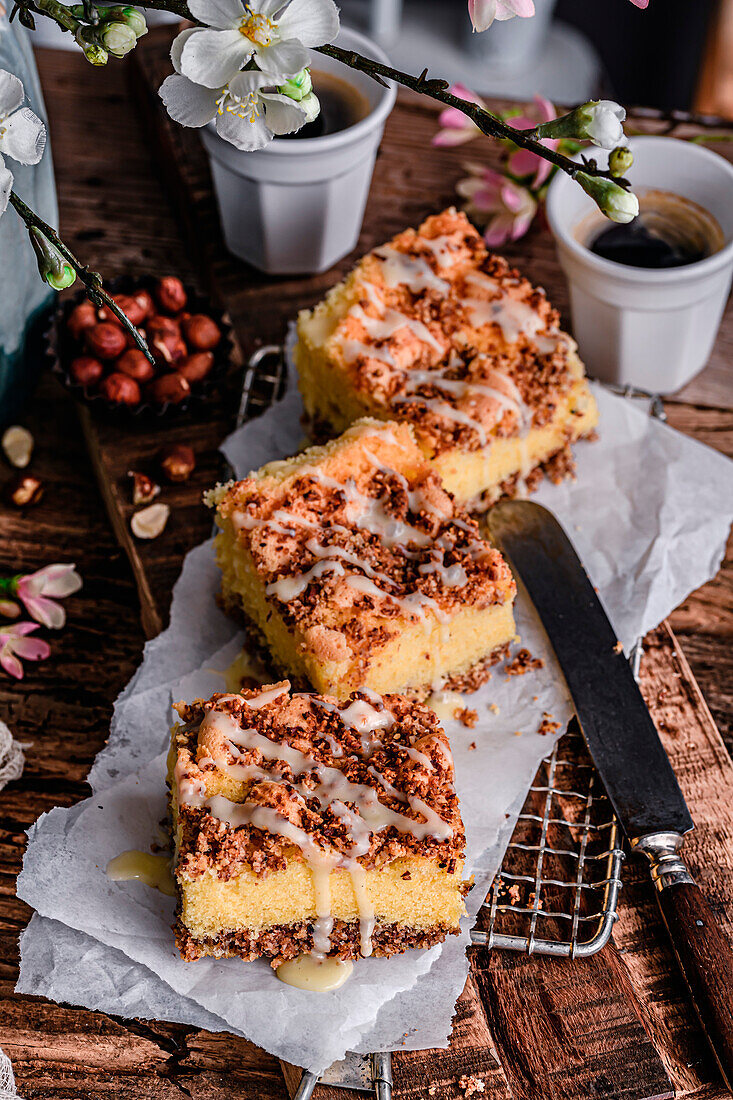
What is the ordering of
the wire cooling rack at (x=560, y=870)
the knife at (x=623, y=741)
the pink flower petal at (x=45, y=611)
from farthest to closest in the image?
the pink flower petal at (x=45, y=611)
the wire cooling rack at (x=560, y=870)
the knife at (x=623, y=741)

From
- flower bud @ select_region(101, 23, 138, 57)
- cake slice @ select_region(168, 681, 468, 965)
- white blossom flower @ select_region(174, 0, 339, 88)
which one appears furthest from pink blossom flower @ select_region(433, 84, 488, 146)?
cake slice @ select_region(168, 681, 468, 965)

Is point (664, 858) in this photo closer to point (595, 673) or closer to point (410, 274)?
point (595, 673)

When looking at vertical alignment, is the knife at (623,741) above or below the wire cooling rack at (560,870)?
above

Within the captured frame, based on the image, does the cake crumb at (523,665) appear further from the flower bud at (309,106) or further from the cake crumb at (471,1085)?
the flower bud at (309,106)

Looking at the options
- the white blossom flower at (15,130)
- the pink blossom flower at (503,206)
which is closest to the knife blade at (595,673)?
the pink blossom flower at (503,206)

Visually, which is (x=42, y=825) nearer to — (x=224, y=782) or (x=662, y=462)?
(x=224, y=782)

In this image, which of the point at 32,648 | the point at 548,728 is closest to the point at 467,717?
the point at 548,728
